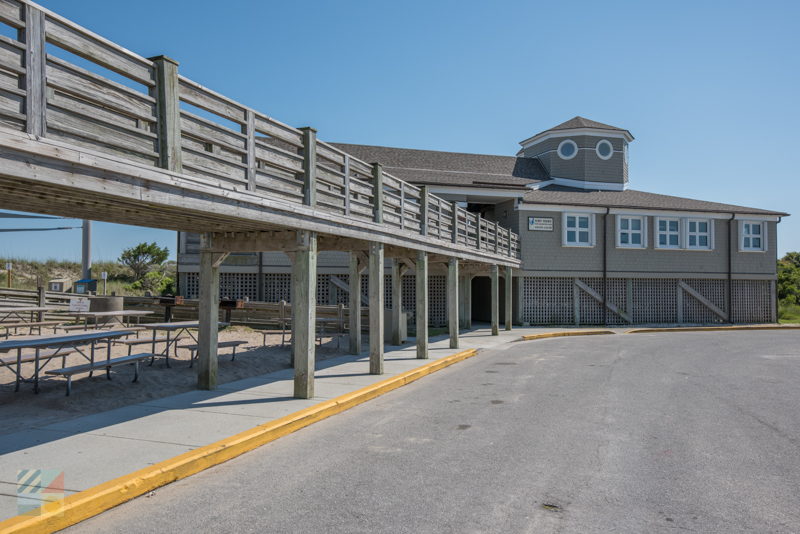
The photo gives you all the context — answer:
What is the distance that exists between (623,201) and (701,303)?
6611mm

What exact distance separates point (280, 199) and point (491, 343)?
40.2 ft

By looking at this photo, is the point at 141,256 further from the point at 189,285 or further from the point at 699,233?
the point at 699,233

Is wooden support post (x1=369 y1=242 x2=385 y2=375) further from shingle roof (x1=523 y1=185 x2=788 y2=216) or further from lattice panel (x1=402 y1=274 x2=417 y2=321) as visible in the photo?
shingle roof (x1=523 y1=185 x2=788 y2=216)

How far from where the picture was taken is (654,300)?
28750mm

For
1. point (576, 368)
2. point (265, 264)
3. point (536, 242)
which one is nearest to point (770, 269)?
point (536, 242)

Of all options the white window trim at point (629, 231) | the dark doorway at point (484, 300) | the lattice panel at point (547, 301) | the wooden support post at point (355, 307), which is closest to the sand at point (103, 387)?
the wooden support post at point (355, 307)

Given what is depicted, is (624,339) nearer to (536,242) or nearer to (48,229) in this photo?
(536,242)

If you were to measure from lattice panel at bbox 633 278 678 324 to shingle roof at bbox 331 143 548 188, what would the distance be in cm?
797

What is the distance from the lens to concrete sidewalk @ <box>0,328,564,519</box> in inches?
205

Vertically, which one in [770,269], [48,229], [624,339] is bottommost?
[624,339]

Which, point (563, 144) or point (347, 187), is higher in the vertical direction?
point (563, 144)

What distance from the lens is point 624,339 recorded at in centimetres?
2102

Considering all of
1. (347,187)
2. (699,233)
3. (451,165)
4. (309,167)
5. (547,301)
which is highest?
(451,165)

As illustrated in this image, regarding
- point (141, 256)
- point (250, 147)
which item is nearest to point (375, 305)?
point (250, 147)
